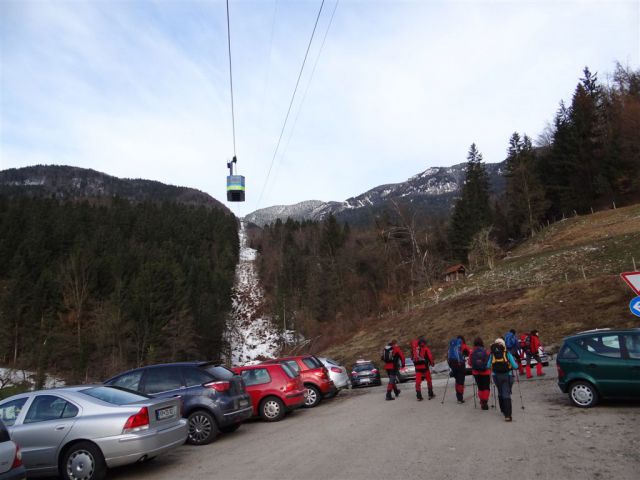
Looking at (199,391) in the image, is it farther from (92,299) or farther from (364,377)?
(92,299)

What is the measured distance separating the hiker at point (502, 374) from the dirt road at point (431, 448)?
1.11 feet

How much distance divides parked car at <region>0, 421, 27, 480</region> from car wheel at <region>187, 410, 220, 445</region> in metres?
4.63

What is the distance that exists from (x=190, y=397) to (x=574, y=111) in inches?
2945

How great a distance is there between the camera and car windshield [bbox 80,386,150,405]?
7.78 m

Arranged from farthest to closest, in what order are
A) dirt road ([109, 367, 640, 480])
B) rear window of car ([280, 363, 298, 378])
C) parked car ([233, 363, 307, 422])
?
rear window of car ([280, 363, 298, 378]), parked car ([233, 363, 307, 422]), dirt road ([109, 367, 640, 480])

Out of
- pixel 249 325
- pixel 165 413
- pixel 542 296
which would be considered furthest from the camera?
pixel 249 325

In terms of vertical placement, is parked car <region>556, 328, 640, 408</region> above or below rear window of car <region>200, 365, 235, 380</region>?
below

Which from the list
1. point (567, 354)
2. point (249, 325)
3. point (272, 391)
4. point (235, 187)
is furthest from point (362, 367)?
point (249, 325)

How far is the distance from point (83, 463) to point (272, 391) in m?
5.75

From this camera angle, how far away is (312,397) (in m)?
15.3

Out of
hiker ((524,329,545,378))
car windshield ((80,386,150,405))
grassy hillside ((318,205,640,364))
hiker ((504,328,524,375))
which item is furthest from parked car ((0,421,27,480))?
grassy hillside ((318,205,640,364))

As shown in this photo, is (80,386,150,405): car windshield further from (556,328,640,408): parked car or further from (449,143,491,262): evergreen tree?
(449,143,491,262): evergreen tree

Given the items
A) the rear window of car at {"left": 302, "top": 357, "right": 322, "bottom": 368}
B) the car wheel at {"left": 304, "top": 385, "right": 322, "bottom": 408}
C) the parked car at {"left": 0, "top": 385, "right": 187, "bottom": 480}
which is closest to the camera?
→ the parked car at {"left": 0, "top": 385, "right": 187, "bottom": 480}

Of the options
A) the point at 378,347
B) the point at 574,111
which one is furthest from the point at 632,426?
the point at 574,111
